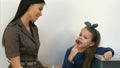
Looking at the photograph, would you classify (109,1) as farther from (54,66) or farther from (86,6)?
(54,66)

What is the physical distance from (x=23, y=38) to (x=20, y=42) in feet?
0.09

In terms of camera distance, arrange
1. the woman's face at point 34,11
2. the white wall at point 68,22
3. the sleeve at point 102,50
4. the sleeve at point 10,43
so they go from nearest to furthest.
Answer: the sleeve at point 10,43
the woman's face at point 34,11
the sleeve at point 102,50
the white wall at point 68,22

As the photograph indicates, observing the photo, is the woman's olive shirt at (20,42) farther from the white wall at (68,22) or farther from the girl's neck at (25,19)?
the white wall at (68,22)

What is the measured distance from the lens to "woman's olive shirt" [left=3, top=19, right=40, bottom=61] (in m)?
1.25

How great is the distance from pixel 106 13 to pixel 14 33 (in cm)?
82

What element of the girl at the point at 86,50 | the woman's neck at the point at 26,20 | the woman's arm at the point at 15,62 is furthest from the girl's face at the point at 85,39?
the woman's arm at the point at 15,62

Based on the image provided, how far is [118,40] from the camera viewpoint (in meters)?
1.84

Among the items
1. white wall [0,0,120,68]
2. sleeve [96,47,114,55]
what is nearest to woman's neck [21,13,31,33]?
white wall [0,0,120,68]

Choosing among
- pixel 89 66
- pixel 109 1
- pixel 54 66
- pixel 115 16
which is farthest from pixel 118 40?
pixel 54 66

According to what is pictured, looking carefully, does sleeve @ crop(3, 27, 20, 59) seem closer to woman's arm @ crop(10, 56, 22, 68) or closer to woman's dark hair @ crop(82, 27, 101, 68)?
woman's arm @ crop(10, 56, 22, 68)

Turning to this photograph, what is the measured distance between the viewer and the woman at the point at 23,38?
126cm

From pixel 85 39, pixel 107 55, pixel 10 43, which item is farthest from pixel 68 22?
pixel 10 43

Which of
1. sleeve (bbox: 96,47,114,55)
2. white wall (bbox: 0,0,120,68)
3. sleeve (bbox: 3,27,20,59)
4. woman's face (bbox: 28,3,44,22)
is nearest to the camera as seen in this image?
sleeve (bbox: 3,27,20,59)

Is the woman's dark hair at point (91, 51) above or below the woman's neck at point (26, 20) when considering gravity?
below
